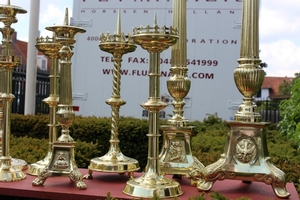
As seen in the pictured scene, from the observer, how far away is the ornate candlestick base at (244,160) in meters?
2.79

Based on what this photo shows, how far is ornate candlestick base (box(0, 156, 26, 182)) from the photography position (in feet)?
9.80

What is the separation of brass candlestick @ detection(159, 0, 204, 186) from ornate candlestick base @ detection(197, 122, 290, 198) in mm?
172

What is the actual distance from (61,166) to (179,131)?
0.88 metres

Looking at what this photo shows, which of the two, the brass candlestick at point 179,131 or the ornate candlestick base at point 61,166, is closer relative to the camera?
the ornate candlestick base at point 61,166

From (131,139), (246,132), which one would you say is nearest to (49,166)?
(246,132)

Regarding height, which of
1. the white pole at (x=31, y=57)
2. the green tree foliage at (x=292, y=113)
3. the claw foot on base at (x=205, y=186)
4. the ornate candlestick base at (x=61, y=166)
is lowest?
the claw foot on base at (x=205, y=186)

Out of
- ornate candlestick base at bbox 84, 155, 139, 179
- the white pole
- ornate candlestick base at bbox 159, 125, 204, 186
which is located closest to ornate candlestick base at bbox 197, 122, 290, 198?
ornate candlestick base at bbox 159, 125, 204, 186

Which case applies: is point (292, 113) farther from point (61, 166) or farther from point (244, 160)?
point (61, 166)

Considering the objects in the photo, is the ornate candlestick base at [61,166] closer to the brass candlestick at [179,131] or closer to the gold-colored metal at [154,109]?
the gold-colored metal at [154,109]

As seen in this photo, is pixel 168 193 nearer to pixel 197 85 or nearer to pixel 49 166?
pixel 49 166

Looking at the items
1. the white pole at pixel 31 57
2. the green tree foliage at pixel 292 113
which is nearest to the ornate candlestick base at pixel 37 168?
the green tree foliage at pixel 292 113

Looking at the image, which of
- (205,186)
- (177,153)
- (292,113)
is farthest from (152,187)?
(292,113)

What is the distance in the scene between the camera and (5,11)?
3.05 meters

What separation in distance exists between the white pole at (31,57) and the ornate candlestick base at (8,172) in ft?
18.0
